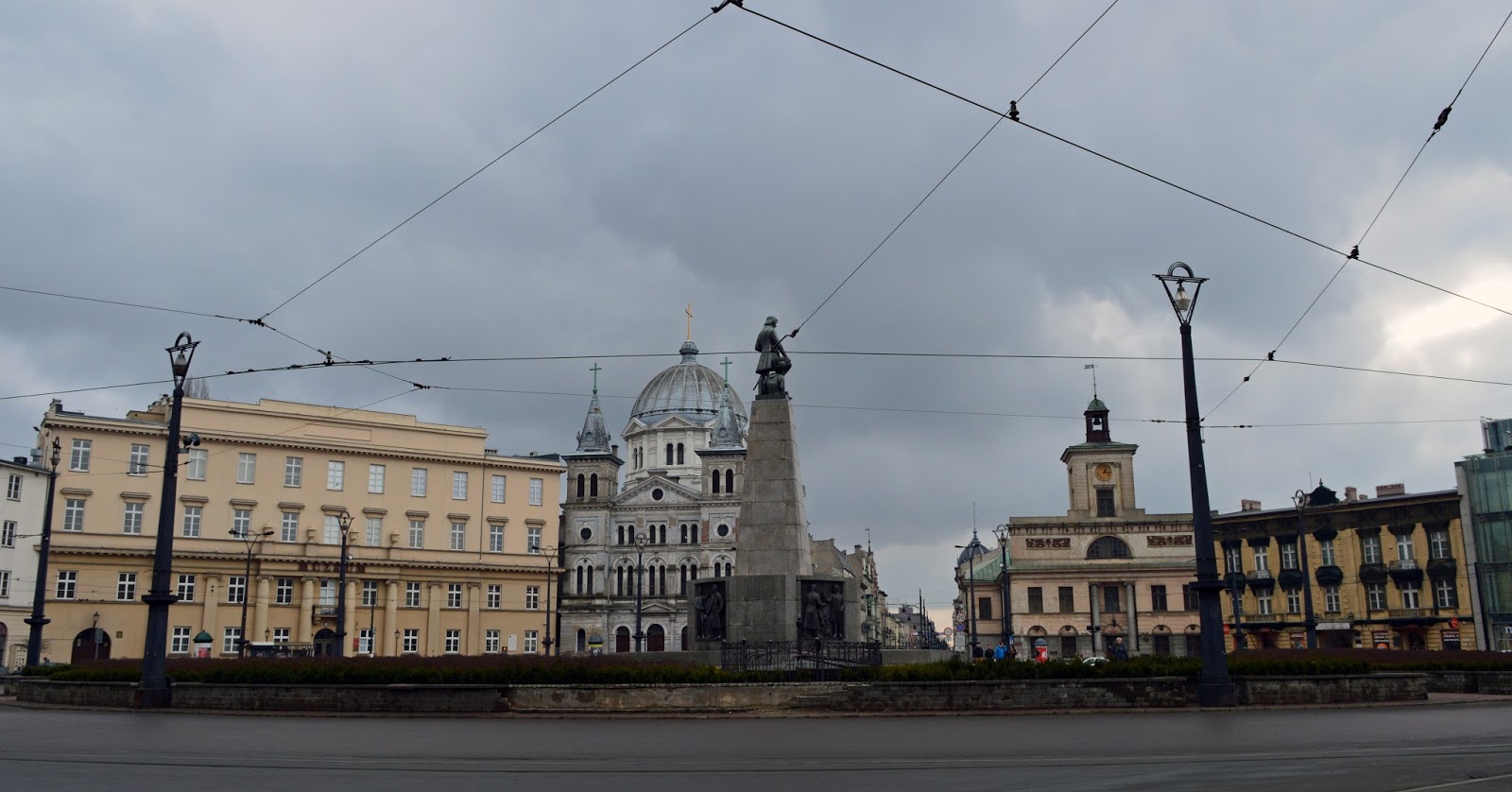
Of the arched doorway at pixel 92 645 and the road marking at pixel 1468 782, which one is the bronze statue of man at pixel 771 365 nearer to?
the road marking at pixel 1468 782

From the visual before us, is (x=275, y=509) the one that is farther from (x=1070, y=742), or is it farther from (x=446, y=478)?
(x=1070, y=742)

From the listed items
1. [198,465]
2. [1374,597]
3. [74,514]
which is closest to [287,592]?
[198,465]

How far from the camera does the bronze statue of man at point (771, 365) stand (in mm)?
29406

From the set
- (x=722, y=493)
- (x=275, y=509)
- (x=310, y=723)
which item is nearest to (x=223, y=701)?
(x=310, y=723)

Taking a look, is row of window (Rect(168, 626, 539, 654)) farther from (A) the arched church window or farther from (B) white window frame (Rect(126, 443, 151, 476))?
(A) the arched church window

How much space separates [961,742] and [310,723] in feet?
34.7

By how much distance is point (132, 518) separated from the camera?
6575 cm

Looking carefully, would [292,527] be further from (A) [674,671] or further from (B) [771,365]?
(A) [674,671]

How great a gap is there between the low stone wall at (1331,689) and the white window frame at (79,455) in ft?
202

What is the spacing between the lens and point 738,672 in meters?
21.6

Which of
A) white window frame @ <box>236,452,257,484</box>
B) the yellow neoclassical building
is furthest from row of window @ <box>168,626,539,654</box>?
white window frame @ <box>236,452,257,484</box>

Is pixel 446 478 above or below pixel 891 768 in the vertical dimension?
above

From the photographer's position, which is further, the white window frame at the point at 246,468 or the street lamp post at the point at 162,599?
the white window frame at the point at 246,468

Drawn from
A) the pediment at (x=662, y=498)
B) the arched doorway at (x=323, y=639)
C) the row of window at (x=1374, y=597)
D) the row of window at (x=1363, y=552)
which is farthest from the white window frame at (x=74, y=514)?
the row of window at (x=1374, y=597)
